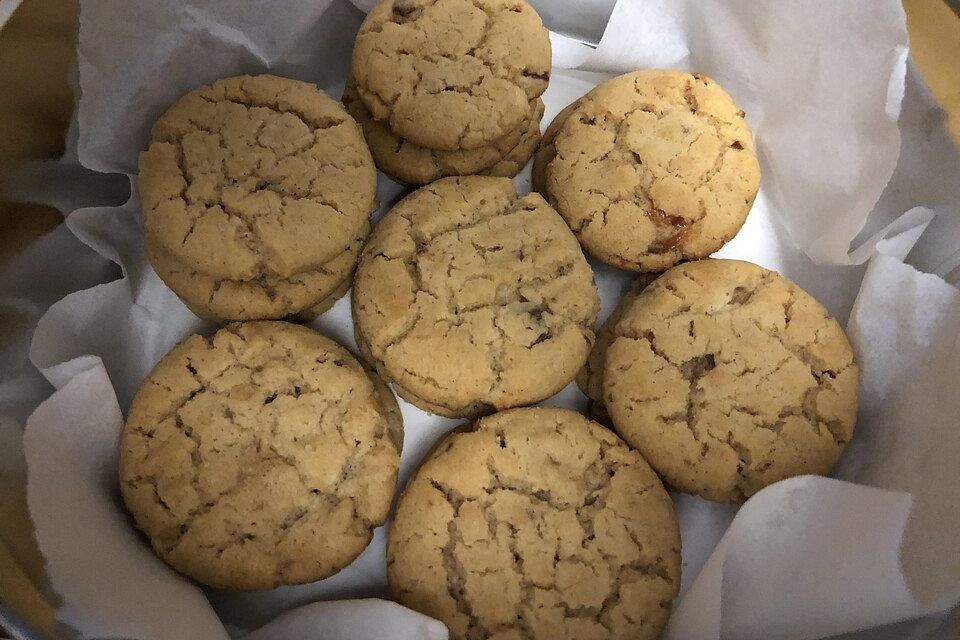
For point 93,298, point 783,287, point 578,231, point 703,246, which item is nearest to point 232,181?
point 93,298

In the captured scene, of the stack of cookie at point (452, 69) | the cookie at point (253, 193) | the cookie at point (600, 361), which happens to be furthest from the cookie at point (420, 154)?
the cookie at point (600, 361)

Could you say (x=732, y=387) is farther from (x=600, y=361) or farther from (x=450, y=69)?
(x=450, y=69)

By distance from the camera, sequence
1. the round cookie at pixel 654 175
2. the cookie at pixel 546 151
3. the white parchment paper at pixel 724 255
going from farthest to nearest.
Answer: the cookie at pixel 546 151, the round cookie at pixel 654 175, the white parchment paper at pixel 724 255

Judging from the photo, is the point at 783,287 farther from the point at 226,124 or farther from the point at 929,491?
the point at 226,124

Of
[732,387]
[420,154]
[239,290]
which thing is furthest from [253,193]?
[732,387]

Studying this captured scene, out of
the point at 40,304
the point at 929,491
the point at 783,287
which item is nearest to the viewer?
the point at 929,491

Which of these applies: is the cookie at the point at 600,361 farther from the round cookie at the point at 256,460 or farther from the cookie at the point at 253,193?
the cookie at the point at 253,193
